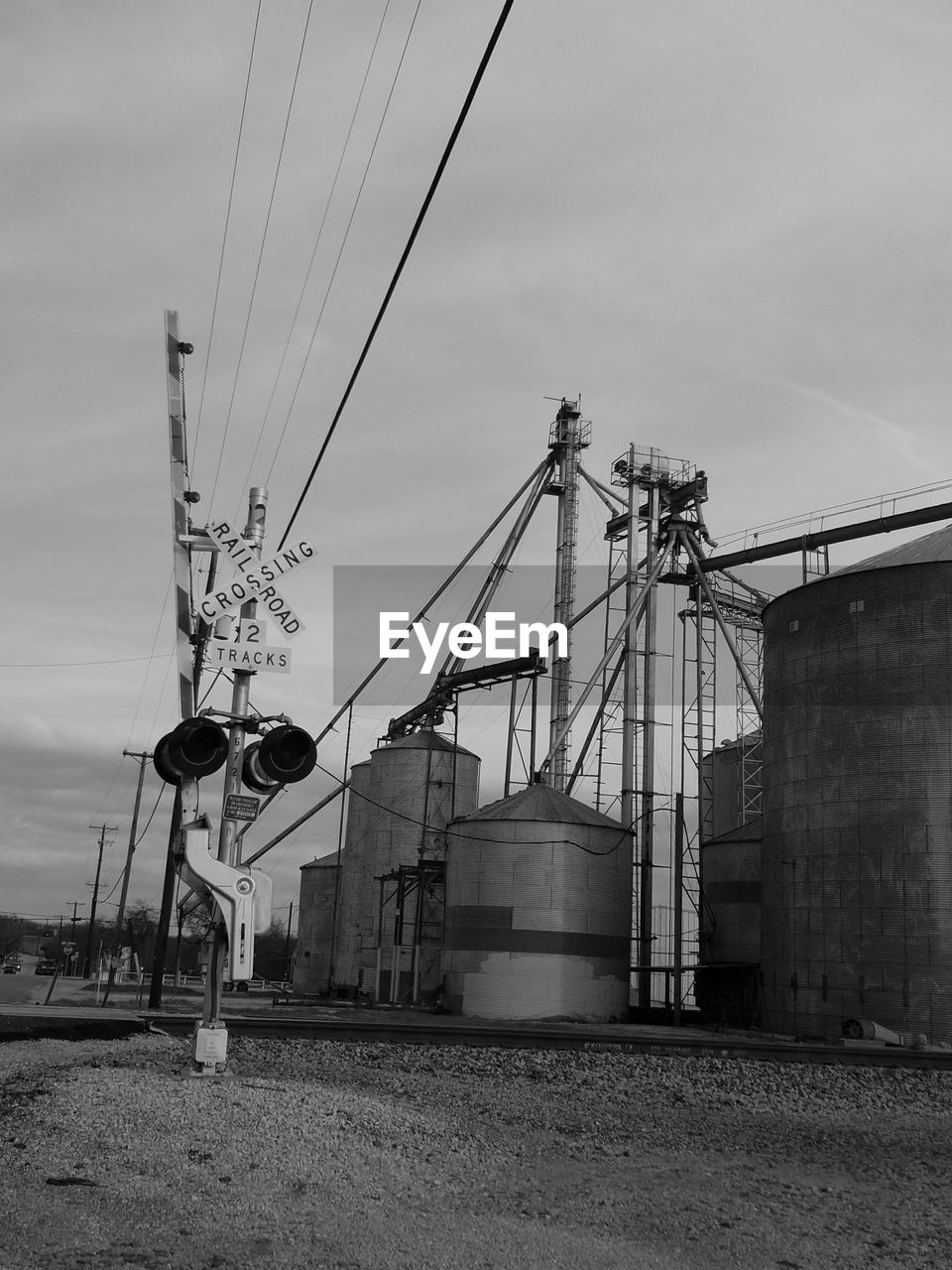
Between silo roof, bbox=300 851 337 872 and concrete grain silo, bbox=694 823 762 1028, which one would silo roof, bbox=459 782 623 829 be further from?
silo roof, bbox=300 851 337 872

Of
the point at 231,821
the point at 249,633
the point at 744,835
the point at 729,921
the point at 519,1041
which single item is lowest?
the point at 519,1041

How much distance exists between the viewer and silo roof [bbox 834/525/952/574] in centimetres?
3659

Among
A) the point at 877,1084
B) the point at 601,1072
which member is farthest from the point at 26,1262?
the point at 877,1084

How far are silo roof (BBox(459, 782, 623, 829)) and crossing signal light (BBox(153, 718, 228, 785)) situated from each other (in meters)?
30.8

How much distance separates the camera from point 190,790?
12.5 meters

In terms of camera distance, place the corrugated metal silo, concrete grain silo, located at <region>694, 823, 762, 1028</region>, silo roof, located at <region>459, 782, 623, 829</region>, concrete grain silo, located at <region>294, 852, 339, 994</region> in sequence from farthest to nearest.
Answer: concrete grain silo, located at <region>294, 852, 339, 994</region> → the corrugated metal silo → concrete grain silo, located at <region>694, 823, 762, 1028</region> → silo roof, located at <region>459, 782, 623, 829</region>

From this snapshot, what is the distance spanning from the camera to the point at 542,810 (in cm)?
4319

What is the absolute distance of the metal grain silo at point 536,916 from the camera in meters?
40.7

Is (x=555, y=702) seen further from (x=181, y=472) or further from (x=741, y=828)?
(x=181, y=472)

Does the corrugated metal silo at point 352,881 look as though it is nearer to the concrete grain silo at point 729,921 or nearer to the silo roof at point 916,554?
the concrete grain silo at point 729,921

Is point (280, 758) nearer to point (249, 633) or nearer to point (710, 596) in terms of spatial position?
point (249, 633)

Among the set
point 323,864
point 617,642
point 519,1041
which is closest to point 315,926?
point 323,864

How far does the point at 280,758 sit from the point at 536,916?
2988cm

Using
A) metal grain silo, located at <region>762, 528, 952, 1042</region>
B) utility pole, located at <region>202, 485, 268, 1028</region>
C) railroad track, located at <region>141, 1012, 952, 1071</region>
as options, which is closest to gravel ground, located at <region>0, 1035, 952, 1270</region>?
utility pole, located at <region>202, 485, 268, 1028</region>
